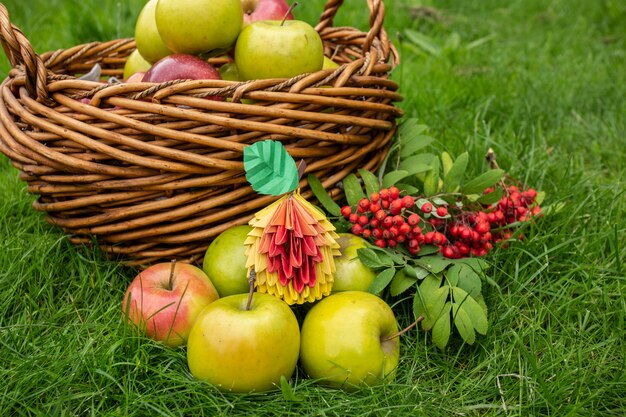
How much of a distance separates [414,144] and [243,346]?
841 millimetres

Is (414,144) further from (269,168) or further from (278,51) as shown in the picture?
(269,168)

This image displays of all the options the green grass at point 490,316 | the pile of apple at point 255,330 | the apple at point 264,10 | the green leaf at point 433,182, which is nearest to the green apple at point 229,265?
the pile of apple at point 255,330

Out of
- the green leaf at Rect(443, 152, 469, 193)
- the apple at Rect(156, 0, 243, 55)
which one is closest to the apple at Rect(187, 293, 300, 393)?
the green leaf at Rect(443, 152, 469, 193)

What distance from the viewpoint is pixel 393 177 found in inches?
66.7

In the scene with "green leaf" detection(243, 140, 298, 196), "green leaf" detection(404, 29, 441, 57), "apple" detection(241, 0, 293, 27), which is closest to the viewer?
"green leaf" detection(243, 140, 298, 196)

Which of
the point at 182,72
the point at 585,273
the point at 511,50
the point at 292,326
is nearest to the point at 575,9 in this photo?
the point at 511,50

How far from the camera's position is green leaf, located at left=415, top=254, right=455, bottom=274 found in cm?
151

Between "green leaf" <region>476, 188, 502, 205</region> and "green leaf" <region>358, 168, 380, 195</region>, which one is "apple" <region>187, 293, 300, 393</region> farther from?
"green leaf" <region>476, 188, 502, 205</region>

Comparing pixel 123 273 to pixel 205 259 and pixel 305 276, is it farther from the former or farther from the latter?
pixel 305 276

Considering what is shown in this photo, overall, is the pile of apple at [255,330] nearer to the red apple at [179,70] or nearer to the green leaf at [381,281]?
the green leaf at [381,281]

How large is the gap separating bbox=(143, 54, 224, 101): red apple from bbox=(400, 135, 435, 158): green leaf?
0.55 metres

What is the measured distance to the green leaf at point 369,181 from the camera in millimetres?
1680

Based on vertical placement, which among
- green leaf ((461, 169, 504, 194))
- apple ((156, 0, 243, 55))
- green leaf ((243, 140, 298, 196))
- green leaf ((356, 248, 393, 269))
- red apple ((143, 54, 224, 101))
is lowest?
green leaf ((356, 248, 393, 269))

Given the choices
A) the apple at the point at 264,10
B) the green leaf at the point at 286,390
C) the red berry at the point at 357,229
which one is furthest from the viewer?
the apple at the point at 264,10
